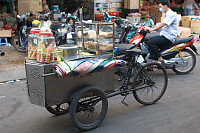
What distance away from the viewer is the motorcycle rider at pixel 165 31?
5645 millimetres

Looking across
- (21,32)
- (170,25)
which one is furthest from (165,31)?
(21,32)

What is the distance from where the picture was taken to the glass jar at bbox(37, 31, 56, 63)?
3.15 m

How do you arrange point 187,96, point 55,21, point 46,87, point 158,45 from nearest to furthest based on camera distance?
point 46,87 < point 187,96 < point 158,45 < point 55,21

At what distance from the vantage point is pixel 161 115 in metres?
4.06

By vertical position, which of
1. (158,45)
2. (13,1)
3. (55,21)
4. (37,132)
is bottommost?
(37,132)

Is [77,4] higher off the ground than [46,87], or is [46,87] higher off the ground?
[77,4]

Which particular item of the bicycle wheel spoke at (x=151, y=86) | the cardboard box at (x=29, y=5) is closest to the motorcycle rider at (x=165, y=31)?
the bicycle wheel spoke at (x=151, y=86)

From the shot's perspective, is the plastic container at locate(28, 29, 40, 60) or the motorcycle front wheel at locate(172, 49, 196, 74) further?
the motorcycle front wheel at locate(172, 49, 196, 74)

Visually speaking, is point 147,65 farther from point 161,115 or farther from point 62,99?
point 62,99

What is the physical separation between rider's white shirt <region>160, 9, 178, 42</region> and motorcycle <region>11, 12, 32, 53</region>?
3.87 meters

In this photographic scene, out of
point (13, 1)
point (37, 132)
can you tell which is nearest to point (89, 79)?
point (37, 132)

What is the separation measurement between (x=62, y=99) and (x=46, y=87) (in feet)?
0.95

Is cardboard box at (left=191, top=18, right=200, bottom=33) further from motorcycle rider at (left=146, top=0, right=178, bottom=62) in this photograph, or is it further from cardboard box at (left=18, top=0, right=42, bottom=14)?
cardboard box at (left=18, top=0, right=42, bottom=14)

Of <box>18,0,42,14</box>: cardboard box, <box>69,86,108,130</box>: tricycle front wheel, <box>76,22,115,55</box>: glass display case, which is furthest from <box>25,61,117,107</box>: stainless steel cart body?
<box>18,0,42,14</box>: cardboard box
